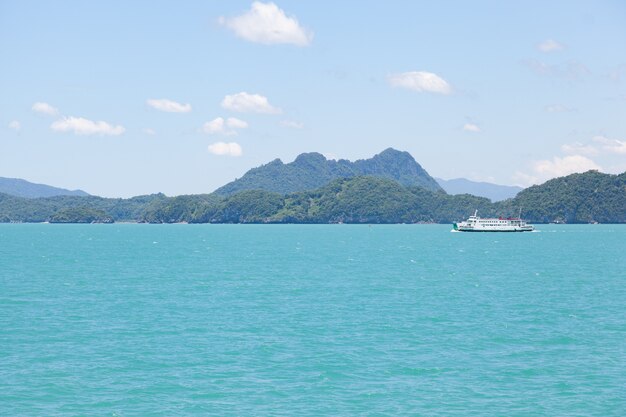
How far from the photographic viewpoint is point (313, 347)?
50344 mm

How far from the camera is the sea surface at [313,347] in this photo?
3781 centimetres

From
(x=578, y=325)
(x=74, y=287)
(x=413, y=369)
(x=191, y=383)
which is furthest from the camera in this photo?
(x=74, y=287)

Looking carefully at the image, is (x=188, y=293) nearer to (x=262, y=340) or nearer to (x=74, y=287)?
(x=74, y=287)

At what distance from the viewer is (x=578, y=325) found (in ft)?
193

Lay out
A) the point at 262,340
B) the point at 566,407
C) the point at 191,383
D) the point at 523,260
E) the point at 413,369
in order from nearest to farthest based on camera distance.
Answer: the point at 566,407
the point at 191,383
the point at 413,369
the point at 262,340
the point at 523,260

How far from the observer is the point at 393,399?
38219mm

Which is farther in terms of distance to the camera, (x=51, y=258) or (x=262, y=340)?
(x=51, y=258)

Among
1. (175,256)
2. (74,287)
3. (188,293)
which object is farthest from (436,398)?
(175,256)

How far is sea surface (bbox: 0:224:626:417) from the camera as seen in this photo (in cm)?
3781

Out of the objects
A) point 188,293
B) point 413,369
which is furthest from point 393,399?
point 188,293

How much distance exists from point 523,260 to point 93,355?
106 metres

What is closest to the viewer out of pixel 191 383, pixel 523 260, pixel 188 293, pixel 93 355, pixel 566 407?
pixel 566 407

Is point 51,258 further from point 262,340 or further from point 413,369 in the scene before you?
point 413,369

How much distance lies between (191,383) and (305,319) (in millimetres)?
22092
